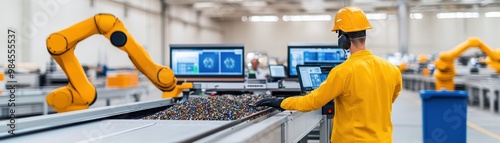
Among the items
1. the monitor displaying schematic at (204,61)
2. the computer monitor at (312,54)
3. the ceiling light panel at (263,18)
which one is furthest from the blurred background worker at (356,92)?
the ceiling light panel at (263,18)

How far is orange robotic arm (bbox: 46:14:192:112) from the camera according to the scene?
13.3ft

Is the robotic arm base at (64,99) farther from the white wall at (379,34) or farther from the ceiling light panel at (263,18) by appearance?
the ceiling light panel at (263,18)

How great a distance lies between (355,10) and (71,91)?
2.56 m

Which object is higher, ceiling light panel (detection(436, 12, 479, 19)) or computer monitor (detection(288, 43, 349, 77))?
ceiling light panel (detection(436, 12, 479, 19))

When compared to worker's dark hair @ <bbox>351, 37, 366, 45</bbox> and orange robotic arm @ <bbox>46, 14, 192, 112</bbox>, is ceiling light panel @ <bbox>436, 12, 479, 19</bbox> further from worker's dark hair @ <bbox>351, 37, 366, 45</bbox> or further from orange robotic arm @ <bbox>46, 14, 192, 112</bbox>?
worker's dark hair @ <bbox>351, 37, 366, 45</bbox>

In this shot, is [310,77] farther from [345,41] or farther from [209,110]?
[345,41]

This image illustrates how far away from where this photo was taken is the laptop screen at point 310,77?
3.82m

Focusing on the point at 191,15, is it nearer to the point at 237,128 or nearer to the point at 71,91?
the point at 71,91

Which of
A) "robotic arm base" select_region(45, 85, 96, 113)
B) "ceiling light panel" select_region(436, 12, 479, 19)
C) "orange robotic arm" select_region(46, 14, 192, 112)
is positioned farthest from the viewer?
"ceiling light panel" select_region(436, 12, 479, 19)

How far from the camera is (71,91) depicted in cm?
421

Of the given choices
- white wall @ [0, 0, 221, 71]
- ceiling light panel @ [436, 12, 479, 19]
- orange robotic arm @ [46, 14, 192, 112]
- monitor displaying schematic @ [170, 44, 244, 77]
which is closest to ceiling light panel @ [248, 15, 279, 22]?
white wall @ [0, 0, 221, 71]

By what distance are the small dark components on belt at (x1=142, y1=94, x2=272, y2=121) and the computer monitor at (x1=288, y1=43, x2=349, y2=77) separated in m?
2.70

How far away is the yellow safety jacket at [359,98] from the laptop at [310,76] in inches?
36.7

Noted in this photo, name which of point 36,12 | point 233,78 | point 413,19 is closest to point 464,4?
point 413,19
